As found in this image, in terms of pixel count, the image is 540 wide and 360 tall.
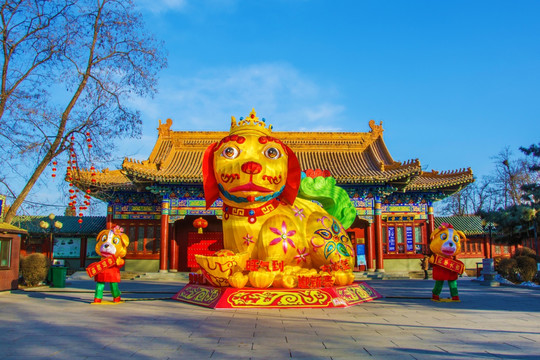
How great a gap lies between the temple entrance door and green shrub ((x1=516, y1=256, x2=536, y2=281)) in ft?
35.1

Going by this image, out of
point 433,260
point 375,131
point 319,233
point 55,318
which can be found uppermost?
point 375,131

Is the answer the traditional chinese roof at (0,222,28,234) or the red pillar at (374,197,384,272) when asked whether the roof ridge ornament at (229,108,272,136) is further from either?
the red pillar at (374,197,384,272)

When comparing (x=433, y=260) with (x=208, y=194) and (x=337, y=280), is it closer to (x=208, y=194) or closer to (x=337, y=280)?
(x=337, y=280)

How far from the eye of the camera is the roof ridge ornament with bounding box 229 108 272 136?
680cm

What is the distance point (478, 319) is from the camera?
5.44 metres

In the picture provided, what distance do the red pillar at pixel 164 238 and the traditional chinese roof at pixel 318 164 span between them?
3.48 feet

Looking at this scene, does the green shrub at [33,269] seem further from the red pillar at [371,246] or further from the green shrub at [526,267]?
the green shrub at [526,267]

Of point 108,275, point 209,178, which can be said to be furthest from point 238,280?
point 108,275

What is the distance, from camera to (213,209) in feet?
51.6

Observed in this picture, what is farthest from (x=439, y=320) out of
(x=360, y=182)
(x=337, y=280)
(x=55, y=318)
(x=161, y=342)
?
(x=360, y=182)

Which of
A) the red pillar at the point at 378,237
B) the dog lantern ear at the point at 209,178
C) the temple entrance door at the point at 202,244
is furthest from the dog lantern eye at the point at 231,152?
the red pillar at the point at 378,237

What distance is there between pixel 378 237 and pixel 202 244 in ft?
23.8

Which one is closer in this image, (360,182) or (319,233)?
(319,233)

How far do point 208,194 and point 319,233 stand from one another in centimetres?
201
